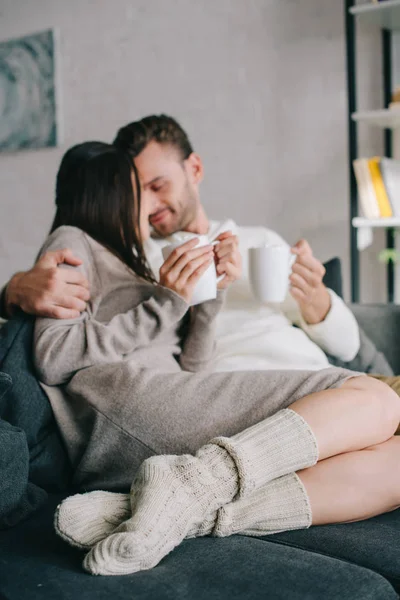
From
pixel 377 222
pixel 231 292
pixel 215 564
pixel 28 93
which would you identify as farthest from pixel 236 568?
pixel 28 93

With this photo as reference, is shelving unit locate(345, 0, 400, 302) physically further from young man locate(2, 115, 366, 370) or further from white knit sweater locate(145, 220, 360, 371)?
white knit sweater locate(145, 220, 360, 371)

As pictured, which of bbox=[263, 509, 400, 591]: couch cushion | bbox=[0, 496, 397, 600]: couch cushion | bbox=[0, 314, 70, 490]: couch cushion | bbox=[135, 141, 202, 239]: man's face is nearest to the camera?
bbox=[0, 496, 397, 600]: couch cushion

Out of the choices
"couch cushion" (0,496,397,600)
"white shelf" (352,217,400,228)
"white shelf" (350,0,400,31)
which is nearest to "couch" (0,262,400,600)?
"couch cushion" (0,496,397,600)

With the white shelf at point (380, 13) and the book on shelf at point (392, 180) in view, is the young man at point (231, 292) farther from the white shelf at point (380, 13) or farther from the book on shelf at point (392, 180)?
the white shelf at point (380, 13)

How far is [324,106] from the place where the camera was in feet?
8.55

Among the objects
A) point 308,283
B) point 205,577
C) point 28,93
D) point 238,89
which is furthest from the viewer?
point 28,93

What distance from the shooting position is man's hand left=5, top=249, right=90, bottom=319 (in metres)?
1.19

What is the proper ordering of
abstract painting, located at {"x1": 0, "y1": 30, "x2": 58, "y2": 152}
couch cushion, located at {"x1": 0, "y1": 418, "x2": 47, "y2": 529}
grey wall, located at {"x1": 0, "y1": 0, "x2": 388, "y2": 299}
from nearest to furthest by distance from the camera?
couch cushion, located at {"x1": 0, "y1": 418, "x2": 47, "y2": 529}, grey wall, located at {"x1": 0, "y1": 0, "x2": 388, "y2": 299}, abstract painting, located at {"x1": 0, "y1": 30, "x2": 58, "y2": 152}

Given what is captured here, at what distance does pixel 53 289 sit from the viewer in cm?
118

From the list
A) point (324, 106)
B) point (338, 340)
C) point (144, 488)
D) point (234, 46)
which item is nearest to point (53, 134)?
point (234, 46)

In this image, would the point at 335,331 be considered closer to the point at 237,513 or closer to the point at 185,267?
the point at 185,267

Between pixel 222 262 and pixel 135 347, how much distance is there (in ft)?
0.77

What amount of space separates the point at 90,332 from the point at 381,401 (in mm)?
507

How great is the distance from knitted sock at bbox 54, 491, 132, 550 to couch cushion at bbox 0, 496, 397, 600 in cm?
3
